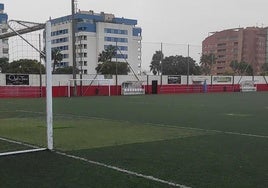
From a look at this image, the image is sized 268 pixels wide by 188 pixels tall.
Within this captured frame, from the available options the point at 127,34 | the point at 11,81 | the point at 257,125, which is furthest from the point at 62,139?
the point at 127,34

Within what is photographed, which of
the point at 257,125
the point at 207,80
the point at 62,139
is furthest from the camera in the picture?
the point at 207,80

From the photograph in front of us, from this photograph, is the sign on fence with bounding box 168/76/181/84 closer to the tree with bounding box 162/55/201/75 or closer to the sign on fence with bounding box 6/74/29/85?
the sign on fence with bounding box 6/74/29/85

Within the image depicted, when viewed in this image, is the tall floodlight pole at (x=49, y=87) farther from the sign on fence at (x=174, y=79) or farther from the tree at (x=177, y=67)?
the tree at (x=177, y=67)

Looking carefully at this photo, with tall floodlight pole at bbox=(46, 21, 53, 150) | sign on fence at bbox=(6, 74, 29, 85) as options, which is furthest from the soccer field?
sign on fence at bbox=(6, 74, 29, 85)

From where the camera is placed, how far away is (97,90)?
4394 centimetres

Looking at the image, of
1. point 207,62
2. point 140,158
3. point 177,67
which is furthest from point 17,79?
point 177,67

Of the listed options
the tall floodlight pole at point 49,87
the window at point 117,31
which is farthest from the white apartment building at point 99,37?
the tall floodlight pole at point 49,87

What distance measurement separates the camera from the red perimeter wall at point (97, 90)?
125 feet

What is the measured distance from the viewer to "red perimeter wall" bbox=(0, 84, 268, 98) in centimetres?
3803

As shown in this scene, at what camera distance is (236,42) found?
130 metres

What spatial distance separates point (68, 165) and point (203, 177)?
240 cm

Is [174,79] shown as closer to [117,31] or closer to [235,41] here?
[117,31]

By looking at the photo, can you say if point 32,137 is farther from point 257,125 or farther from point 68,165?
point 257,125

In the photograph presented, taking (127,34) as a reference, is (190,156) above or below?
below
